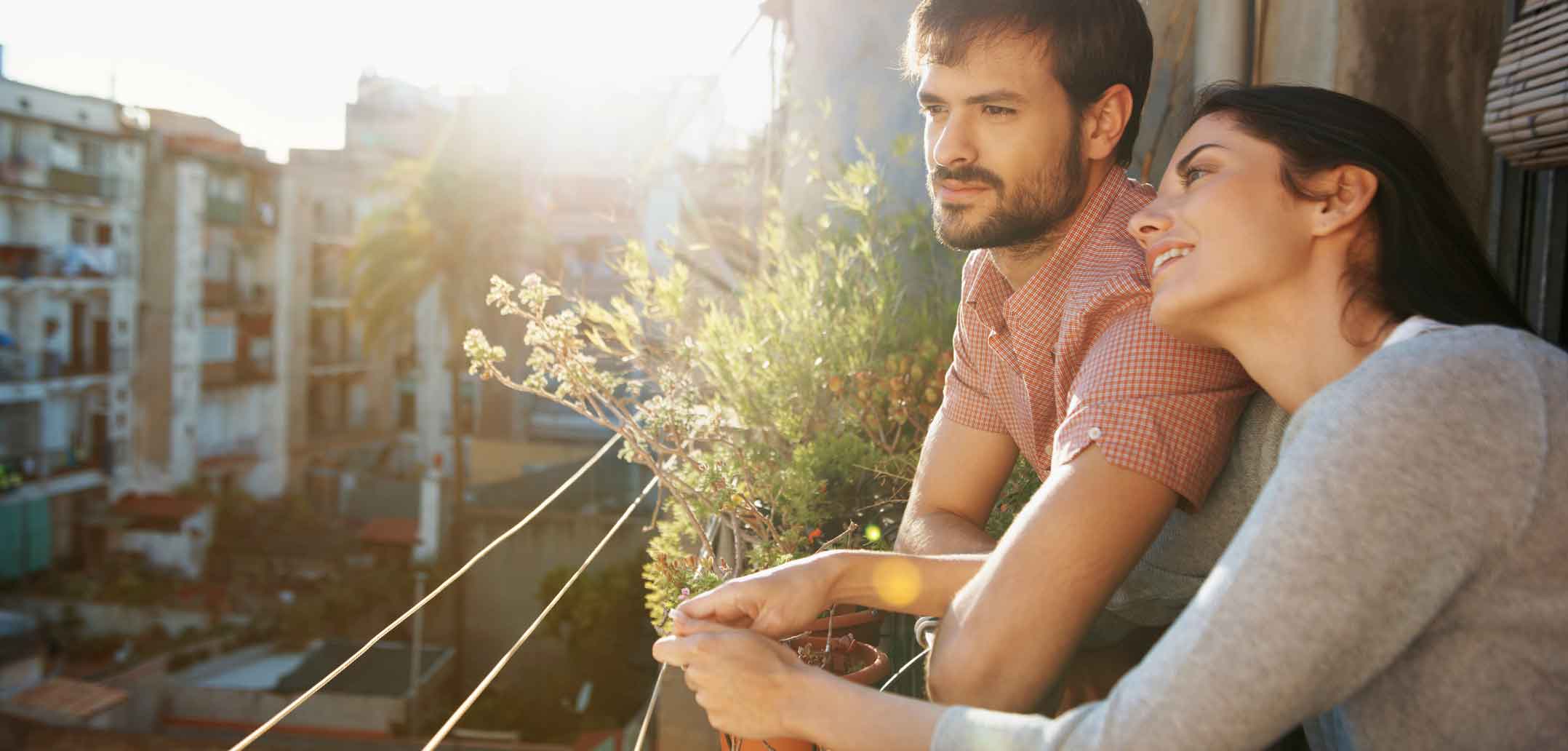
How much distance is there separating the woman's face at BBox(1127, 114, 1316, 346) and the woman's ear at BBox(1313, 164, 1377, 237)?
14 mm

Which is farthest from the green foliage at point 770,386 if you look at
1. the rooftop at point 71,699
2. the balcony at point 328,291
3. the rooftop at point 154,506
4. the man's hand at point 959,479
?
the balcony at point 328,291

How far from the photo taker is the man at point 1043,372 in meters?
1.35

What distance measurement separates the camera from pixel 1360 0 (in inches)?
110

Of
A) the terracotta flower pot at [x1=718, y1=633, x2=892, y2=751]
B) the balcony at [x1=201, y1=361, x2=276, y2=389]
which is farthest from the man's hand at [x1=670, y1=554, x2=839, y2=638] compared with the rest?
the balcony at [x1=201, y1=361, x2=276, y2=389]

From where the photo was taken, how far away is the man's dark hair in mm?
1940

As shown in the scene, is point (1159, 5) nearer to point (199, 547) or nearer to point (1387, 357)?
point (1387, 357)

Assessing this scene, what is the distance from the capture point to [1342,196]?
4.21ft

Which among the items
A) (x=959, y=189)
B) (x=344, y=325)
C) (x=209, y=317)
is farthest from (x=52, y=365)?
(x=959, y=189)

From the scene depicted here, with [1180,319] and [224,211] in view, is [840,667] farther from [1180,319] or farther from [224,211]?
[224,211]

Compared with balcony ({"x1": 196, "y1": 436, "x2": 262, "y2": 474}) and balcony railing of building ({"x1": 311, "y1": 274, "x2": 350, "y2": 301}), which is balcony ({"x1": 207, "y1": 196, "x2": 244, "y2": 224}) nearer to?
balcony railing of building ({"x1": 311, "y1": 274, "x2": 350, "y2": 301})

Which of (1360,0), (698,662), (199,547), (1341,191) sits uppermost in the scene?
(1360,0)

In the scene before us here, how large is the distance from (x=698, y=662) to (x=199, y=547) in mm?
31456

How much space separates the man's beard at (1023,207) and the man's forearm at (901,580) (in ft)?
1.79

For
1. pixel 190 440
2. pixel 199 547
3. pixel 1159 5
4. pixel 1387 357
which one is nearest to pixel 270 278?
pixel 190 440
